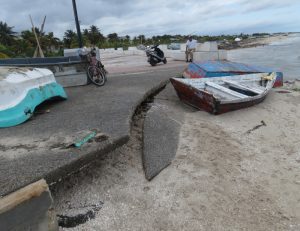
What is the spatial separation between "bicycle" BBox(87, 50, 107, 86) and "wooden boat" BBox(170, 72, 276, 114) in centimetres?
197

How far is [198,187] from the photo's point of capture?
4.04 metres

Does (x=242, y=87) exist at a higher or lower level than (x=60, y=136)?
lower

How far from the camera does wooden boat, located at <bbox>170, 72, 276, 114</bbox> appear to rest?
23.2 feet

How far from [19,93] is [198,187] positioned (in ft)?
10.3

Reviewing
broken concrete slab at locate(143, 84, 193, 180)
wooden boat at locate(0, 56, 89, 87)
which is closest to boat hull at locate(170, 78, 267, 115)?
broken concrete slab at locate(143, 84, 193, 180)

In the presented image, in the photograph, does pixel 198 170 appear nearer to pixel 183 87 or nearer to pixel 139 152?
pixel 139 152

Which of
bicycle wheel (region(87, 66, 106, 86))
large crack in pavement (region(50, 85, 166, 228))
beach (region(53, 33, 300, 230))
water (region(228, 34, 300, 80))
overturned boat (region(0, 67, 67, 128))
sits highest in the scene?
overturned boat (region(0, 67, 67, 128))

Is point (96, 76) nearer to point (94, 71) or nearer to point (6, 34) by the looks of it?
point (94, 71)

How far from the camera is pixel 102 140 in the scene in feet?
12.8

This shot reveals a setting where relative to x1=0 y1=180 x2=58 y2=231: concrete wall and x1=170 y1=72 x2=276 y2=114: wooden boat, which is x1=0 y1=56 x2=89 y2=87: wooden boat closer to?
x1=170 y1=72 x2=276 y2=114: wooden boat

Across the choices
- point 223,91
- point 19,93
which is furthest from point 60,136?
point 223,91

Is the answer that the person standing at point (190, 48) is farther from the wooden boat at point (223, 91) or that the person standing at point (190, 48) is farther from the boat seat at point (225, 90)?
the boat seat at point (225, 90)

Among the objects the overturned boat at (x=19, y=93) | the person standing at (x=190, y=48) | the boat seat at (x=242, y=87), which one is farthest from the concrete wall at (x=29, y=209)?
the person standing at (x=190, y=48)

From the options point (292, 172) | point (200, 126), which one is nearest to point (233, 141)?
point (200, 126)
